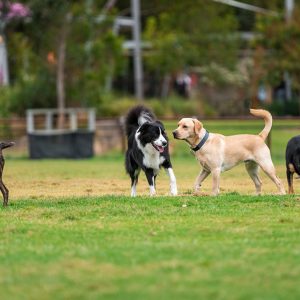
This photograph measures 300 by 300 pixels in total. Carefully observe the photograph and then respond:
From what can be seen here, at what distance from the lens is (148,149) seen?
50.0ft

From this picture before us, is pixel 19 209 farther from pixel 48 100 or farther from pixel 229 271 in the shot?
pixel 48 100

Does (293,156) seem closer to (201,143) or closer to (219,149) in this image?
(219,149)

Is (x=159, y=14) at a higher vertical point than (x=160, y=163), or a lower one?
higher

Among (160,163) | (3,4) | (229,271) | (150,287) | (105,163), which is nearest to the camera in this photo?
(150,287)

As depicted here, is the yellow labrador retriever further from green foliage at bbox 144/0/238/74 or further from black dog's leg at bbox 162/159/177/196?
green foliage at bbox 144/0/238/74

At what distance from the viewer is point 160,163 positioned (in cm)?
1530

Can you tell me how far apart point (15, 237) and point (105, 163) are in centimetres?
1765

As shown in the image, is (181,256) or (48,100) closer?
(181,256)

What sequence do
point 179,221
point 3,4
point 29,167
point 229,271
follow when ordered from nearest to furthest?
1. point 229,271
2. point 179,221
3. point 29,167
4. point 3,4

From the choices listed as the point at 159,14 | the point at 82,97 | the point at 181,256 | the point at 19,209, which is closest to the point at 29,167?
the point at 82,97

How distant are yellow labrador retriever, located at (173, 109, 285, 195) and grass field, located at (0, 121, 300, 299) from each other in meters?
0.68

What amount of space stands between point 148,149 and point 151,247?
5.61 m

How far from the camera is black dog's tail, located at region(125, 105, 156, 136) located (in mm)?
16141

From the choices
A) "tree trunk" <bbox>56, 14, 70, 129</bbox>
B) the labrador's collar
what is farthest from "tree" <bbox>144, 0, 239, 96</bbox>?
the labrador's collar
